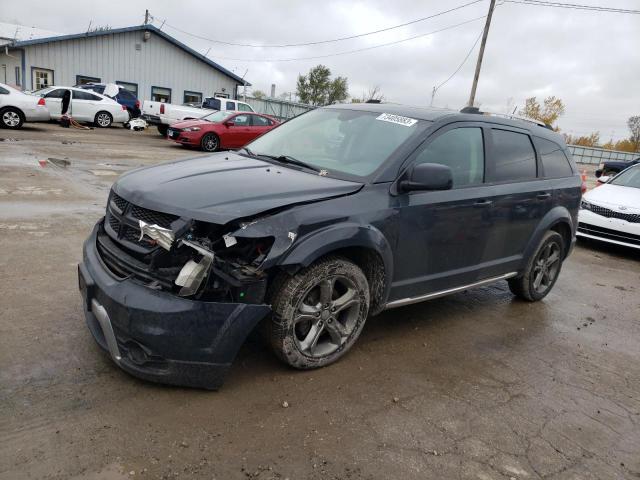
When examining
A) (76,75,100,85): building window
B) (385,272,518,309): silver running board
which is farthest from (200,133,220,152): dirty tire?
(76,75,100,85): building window

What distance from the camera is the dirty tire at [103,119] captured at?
70.5 ft

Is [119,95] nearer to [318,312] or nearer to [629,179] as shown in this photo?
[629,179]

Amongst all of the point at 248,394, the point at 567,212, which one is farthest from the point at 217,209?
the point at 567,212

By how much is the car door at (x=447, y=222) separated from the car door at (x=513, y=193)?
0.13 metres

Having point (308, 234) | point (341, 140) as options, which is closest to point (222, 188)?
point (308, 234)

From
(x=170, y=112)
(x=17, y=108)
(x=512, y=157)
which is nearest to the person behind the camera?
(x=512, y=157)

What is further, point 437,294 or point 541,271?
point 541,271

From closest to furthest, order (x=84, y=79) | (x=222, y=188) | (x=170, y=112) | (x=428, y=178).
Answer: (x=222, y=188) < (x=428, y=178) < (x=170, y=112) < (x=84, y=79)

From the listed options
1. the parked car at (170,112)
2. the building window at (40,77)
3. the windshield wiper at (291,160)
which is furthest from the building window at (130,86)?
the windshield wiper at (291,160)

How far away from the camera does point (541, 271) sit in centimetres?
526

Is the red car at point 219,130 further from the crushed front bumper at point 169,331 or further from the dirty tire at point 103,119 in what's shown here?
the crushed front bumper at point 169,331

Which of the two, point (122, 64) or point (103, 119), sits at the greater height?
point (122, 64)

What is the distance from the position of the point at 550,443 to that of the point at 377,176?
1.96 m

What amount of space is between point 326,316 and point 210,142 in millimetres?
14459
